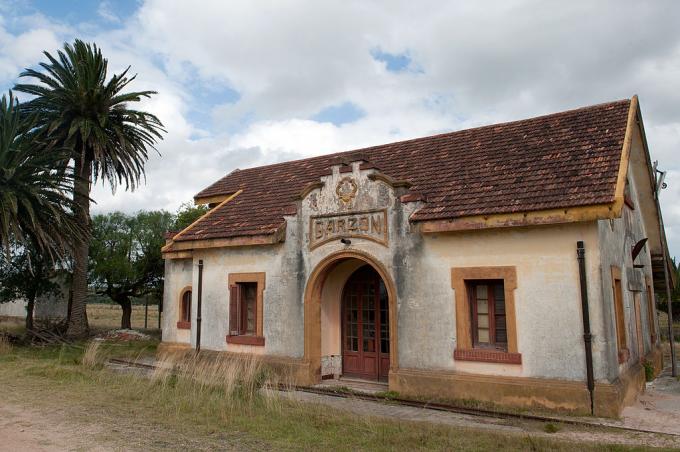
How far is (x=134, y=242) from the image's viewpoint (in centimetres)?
3009

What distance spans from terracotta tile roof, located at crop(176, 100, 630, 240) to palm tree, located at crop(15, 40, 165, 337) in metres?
8.03

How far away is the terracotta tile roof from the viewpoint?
10.6m

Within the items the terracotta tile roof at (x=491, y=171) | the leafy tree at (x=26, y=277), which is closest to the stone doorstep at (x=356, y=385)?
the terracotta tile roof at (x=491, y=171)

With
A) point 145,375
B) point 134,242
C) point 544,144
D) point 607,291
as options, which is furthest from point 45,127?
point 607,291

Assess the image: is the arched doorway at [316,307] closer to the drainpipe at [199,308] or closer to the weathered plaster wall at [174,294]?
the drainpipe at [199,308]

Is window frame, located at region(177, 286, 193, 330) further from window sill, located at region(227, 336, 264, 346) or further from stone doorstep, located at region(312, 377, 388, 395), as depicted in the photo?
stone doorstep, located at region(312, 377, 388, 395)

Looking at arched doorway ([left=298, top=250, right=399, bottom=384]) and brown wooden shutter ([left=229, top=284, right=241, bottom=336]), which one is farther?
brown wooden shutter ([left=229, top=284, right=241, bottom=336])

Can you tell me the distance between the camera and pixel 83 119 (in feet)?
70.9

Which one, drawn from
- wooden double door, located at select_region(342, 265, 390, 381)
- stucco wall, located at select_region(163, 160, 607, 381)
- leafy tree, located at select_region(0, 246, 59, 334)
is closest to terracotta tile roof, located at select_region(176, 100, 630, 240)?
stucco wall, located at select_region(163, 160, 607, 381)

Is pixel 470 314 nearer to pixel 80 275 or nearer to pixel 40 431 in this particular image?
pixel 40 431

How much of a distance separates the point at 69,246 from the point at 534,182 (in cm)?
1558

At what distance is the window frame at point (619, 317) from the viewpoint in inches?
422

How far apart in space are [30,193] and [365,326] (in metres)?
11.8

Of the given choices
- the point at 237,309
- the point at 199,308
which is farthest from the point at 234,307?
the point at 199,308
